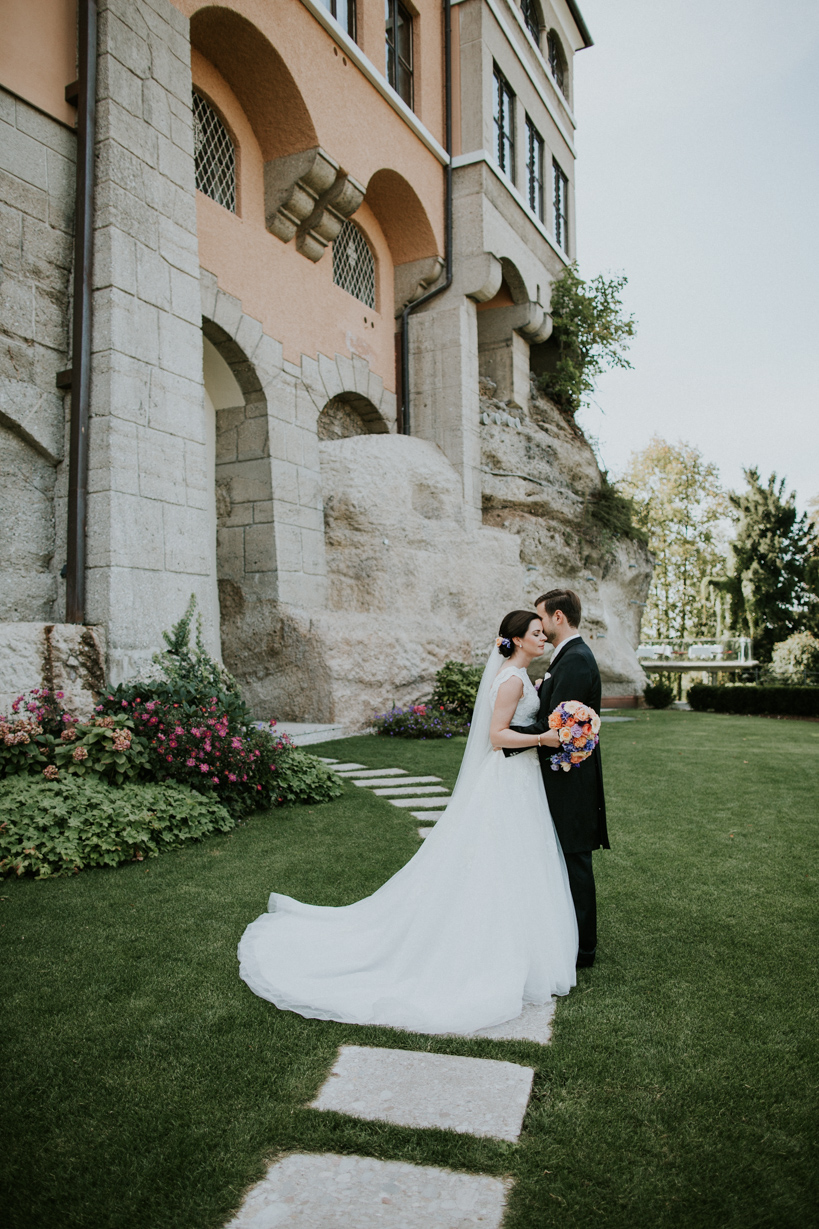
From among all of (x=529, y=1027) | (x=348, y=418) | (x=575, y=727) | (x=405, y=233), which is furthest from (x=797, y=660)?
(x=529, y=1027)

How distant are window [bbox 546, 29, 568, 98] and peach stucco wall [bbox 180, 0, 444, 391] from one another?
20.9 ft

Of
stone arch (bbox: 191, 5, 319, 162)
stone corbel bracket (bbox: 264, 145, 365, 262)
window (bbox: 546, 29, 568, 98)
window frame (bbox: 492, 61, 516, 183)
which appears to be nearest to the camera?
stone arch (bbox: 191, 5, 319, 162)

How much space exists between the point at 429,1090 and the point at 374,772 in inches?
208

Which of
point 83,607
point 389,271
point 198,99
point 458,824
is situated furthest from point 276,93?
point 458,824

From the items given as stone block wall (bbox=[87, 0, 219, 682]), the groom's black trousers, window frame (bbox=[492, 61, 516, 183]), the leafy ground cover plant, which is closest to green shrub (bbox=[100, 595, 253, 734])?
stone block wall (bbox=[87, 0, 219, 682])

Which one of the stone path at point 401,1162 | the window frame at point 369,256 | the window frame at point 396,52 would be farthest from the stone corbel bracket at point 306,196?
the stone path at point 401,1162

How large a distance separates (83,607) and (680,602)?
39.2m

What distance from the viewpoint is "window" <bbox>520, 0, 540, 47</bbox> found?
58.9 feet

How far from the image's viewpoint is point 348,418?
42.1 feet

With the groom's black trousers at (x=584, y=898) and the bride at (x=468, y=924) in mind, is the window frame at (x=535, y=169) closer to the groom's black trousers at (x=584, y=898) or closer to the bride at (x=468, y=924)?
the bride at (x=468, y=924)

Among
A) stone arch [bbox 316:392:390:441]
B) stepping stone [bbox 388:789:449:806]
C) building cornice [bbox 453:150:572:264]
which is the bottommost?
stepping stone [bbox 388:789:449:806]

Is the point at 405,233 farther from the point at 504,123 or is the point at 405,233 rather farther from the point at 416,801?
the point at 416,801

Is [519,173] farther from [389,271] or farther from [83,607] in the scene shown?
[83,607]

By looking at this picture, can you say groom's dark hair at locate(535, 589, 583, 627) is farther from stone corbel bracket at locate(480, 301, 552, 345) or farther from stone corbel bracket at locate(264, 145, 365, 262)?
stone corbel bracket at locate(480, 301, 552, 345)
